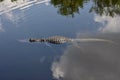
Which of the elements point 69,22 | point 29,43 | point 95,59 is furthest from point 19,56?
point 69,22

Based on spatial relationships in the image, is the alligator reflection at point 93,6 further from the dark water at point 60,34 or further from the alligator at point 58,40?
the alligator at point 58,40

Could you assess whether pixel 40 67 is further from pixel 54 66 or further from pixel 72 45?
pixel 72 45

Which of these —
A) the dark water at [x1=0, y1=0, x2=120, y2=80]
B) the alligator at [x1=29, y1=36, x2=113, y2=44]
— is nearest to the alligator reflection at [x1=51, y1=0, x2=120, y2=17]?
the dark water at [x1=0, y1=0, x2=120, y2=80]

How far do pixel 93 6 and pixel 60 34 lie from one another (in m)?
3.08

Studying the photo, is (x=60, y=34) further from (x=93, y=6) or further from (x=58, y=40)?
(x=93, y=6)

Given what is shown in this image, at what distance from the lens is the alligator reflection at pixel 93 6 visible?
14.4 metres

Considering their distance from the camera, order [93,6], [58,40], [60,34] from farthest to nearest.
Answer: [93,6], [60,34], [58,40]

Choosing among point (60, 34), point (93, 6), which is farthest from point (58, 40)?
point (93, 6)

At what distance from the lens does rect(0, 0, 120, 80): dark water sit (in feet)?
32.3

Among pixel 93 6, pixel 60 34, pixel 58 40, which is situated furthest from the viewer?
pixel 93 6

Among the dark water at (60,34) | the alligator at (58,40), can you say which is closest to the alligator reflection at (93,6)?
the dark water at (60,34)

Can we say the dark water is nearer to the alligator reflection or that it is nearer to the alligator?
the alligator reflection

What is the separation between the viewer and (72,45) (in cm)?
1116

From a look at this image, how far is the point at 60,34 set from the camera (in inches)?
486
